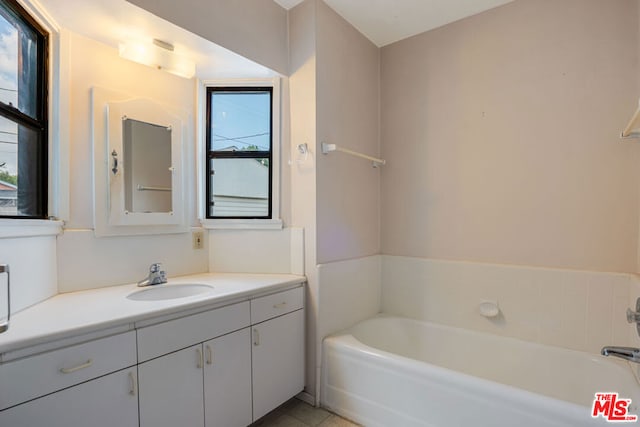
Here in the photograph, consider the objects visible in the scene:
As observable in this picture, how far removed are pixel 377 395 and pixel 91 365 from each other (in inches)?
52.5

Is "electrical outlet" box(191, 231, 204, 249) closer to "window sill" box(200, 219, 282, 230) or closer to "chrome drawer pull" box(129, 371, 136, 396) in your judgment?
"window sill" box(200, 219, 282, 230)

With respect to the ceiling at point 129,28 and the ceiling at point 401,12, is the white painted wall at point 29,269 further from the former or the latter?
the ceiling at point 401,12

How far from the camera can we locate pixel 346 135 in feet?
7.41

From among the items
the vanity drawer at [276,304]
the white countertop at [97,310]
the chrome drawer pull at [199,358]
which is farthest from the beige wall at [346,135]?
the chrome drawer pull at [199,358]

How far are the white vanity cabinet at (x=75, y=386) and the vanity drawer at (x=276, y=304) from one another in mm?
607

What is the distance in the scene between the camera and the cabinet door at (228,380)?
58.9 inches

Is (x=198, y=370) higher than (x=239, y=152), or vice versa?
(x=239, y=152)

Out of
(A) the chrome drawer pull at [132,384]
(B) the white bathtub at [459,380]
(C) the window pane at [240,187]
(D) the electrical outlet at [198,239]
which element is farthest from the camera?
(C) the window pane at [240,187]

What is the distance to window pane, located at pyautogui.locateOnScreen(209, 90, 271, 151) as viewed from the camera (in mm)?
2250

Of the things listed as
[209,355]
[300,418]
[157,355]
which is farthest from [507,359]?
[157,355]

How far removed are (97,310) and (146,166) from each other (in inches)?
36.1

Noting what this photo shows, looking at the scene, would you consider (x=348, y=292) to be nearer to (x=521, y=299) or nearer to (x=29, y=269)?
(x=521, y=299)

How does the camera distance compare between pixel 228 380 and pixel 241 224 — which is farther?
pixel 241 224

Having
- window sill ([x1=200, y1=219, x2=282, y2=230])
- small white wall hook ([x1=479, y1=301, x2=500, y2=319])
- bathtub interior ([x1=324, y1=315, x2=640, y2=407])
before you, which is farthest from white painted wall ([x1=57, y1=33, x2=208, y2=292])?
small white wall hook ([x1=479, y1=301, x2=500, y2=319])
